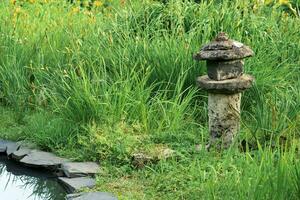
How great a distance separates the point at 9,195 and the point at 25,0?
4642mm

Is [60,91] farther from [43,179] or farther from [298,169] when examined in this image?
[298,169]

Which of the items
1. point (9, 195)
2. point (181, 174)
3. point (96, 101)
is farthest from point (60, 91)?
point (181, 174)

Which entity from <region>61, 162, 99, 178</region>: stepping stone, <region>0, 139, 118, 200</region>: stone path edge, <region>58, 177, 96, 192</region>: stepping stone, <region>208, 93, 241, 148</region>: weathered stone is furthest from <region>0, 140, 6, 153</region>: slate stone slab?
<region>208, 93, 241, 148</region>: weathered stone

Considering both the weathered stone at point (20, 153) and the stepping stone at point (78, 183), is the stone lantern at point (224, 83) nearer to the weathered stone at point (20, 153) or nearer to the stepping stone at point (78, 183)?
the stepping stone at point (78, 183)

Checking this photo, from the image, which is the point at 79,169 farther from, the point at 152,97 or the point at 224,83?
the point at 224,83

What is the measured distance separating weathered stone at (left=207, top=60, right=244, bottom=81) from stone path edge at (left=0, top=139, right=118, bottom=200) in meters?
1.20

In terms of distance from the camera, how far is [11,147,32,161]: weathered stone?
6.20 meters

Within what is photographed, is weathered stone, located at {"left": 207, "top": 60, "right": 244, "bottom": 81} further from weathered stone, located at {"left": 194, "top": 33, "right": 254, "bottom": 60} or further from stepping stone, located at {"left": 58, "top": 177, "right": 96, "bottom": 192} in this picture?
stepping stone, located at {"left": 58, "top": 177, "right": 96, "bottom": 192}

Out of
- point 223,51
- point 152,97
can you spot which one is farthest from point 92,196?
point 152,97

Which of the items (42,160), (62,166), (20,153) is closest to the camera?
(62,166)

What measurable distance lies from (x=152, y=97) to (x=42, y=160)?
1.21 m

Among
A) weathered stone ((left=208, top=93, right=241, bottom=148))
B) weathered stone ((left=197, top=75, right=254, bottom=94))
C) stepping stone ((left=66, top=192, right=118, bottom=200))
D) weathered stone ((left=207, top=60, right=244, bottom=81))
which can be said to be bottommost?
stepping stone ((left=66, top=192, right=118, bottom=200))

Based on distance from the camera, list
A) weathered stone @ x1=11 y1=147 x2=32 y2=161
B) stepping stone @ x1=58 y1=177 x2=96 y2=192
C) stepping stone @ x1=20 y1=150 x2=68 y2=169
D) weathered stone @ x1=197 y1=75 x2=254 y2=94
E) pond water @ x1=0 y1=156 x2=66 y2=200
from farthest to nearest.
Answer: weathered stone @ x1=11 y1=147 x2=32 y2=161 → stepping stone @ x1=20 y1=150 x2=68 y2=169 → pond water @ x1=0 y1=156 x2=66 y2=200 → weathered stone @ x1=197 y1=75 x2=254 y2=94 → stepping stone @ x1=58 y1=177 x2=96 y2=192

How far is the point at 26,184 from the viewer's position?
5.86 meters
